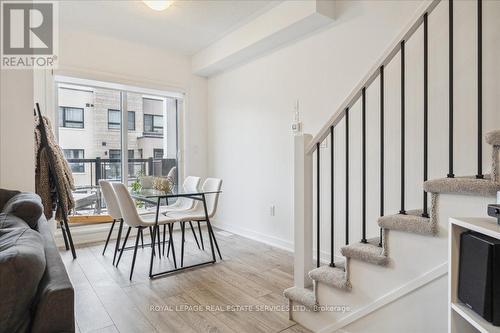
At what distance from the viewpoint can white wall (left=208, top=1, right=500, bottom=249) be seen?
6.79 ft

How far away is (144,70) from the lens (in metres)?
4.23

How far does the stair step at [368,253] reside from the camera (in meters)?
1.48

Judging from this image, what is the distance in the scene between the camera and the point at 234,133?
14.3ft

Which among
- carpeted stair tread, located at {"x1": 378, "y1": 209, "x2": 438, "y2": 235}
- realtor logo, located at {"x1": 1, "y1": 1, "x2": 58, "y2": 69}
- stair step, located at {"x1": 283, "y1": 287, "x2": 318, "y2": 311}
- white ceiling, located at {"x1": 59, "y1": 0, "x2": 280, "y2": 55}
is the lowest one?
stair step, located at {"x1": 283, "y1": 287, "x2": 318, "y2": 311}

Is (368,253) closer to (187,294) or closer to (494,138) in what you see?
(494,138)

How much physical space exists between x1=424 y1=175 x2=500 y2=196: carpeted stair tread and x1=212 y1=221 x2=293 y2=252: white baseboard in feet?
7.58

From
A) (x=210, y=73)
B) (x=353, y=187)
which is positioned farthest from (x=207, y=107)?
(x=353, y=187)

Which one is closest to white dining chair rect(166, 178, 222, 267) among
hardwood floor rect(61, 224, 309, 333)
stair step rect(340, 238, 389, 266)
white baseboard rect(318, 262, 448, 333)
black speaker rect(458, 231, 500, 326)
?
hardwood floor rect(61, 224, 309, 333)

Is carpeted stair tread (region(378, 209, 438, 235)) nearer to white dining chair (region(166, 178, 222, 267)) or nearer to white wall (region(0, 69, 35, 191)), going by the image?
white dining chair (region(166, 178, 222, 267))

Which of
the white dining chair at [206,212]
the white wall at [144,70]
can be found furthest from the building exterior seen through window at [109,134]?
the white dining chair at [206,212]

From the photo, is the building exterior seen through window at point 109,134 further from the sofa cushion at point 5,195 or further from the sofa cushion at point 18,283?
the sofa cushion at point 18,283

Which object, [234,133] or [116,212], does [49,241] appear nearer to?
[116,212]

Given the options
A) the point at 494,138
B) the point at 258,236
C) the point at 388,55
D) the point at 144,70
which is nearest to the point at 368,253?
the point at 494,138

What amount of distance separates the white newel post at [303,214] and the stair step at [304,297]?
0.04 metres
